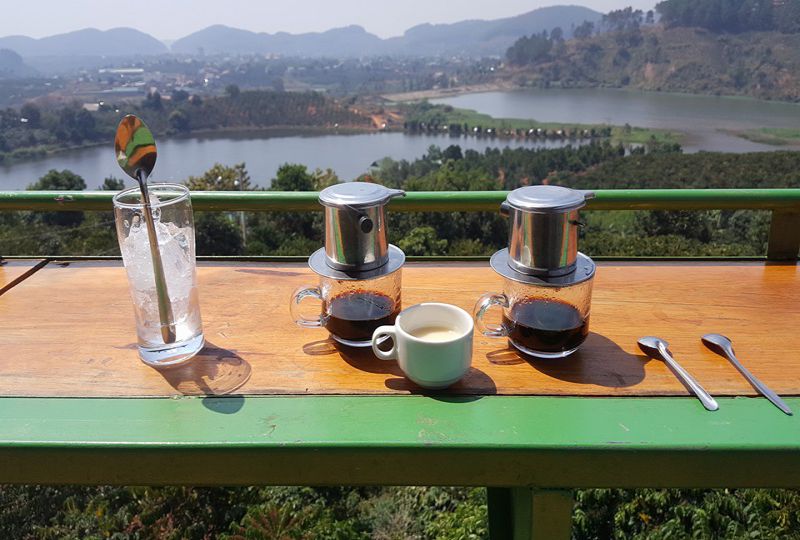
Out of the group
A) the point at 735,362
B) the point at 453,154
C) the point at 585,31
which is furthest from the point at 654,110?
the point at 735,362

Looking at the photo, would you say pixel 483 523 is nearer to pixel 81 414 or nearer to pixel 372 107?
pixel 81 414

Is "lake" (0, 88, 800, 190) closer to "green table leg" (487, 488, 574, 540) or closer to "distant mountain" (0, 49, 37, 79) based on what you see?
"distant mountain" (0, 49, 37, 79)

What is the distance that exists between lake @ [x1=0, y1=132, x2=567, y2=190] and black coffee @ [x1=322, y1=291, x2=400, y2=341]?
17885mm

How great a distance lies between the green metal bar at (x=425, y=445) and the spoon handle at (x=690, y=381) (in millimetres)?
20

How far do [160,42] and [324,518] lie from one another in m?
77.1

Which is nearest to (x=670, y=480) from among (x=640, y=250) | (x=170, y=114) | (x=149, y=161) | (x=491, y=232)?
(x=149, y=161)

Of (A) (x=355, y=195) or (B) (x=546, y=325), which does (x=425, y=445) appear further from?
(A) (x=355, y=195)

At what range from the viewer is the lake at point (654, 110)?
3478cm

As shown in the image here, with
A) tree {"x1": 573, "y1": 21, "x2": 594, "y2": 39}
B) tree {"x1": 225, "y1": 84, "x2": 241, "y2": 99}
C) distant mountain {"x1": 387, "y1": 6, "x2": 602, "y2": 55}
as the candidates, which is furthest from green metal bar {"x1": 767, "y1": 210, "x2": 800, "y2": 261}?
distant mountain {"x1": 387, "y1": 6, "x2": 602, "y2": 55}

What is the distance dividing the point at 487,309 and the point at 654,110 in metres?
51.5

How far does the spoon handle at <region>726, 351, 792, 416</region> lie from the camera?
3.29ft

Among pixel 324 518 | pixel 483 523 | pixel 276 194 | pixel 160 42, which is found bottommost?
pixel 324 518

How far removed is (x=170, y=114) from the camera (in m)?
25.4

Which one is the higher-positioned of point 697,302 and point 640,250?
point 697,302
